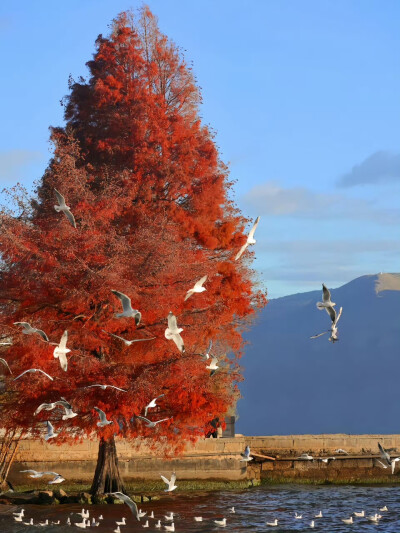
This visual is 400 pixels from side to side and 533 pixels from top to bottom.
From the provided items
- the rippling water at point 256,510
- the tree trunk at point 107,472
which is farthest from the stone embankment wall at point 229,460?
the rippling water at point 256,510

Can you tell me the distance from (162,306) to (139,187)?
248 inches

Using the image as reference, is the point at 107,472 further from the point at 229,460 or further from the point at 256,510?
the point at 229,460

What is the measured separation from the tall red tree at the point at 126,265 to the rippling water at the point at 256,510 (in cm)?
286

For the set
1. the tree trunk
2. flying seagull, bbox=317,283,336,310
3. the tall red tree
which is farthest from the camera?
the tree trunk

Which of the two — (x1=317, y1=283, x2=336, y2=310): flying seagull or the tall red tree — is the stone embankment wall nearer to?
the tall red tree

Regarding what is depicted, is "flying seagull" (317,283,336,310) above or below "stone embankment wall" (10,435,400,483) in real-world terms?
above

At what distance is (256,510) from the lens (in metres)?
34.2

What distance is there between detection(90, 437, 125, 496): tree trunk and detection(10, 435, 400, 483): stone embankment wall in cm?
188

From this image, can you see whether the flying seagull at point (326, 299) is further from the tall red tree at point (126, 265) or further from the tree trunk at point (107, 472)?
the tree trunk at point (107, 472)

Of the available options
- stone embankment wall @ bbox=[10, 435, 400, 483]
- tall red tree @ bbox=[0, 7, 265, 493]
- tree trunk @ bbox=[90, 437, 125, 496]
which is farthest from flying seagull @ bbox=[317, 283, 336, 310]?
stone embankment wall @ bbox=[10, 435, 400, 483]

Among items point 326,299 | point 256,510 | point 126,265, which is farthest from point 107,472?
point 326,299

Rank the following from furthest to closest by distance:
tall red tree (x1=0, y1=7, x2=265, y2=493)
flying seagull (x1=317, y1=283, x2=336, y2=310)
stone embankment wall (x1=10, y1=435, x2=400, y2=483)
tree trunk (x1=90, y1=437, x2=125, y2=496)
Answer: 1. stone embankment wall (x1=10, y1=435, x2=400, y2=483)
2. tree trunk (x1=90, y1=437, x2=125, y2=496)
3. tall red tree (x1=0, y1=7, x2=265, y2=493)
4. flying seagull (x1=317, y1=283, x2=336, y2=310)

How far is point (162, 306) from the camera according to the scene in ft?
113

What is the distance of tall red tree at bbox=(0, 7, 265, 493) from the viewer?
33.6 meters
